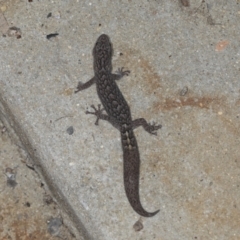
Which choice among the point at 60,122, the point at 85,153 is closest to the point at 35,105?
the point at 60,122

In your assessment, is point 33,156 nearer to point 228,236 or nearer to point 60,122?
point 60,122

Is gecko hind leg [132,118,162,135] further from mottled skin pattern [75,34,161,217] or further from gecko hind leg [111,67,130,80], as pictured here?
gecko hind leg [111,67,130,80]

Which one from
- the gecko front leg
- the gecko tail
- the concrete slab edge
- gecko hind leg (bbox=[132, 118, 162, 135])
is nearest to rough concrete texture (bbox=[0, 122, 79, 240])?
the concrete slab edge

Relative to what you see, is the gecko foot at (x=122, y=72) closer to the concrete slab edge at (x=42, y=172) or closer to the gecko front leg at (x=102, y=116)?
the gecko front leg at (x=102, y=116)

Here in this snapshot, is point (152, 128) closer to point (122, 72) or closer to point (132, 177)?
point (132, 177)

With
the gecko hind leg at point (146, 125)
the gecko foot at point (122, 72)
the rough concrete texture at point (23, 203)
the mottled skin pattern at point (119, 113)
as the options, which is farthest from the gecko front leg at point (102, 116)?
the rough concrete texture at point (23, 203)

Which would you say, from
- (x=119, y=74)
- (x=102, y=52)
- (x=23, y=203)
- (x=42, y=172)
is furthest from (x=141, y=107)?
(x=23, y=203)
